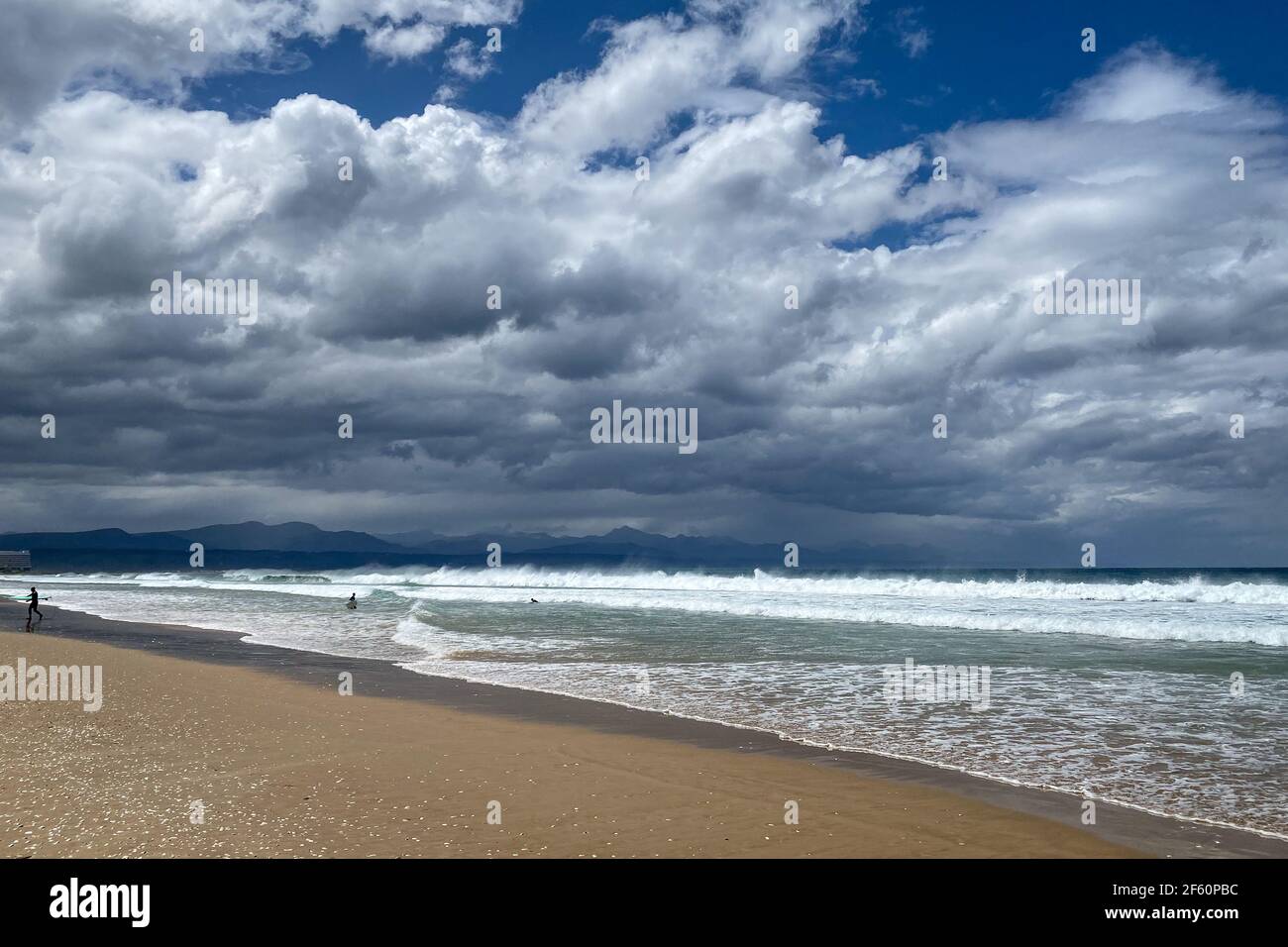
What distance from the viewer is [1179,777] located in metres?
9.72

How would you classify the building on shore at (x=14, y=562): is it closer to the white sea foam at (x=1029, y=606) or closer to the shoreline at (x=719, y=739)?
the white sea foam at (x=1029, y=606)

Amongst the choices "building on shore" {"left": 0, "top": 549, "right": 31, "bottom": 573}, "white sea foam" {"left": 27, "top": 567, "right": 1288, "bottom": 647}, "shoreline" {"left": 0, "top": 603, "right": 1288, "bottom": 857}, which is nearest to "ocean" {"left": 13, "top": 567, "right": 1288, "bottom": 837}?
"white sea foam" {"left": 27, "top": 567, "right": 1288, "bottom": 647}

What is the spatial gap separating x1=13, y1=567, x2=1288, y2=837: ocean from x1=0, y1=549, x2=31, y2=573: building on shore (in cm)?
10063

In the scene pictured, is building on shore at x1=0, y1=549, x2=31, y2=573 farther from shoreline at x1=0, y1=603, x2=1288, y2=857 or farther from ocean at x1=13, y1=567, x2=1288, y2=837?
shoreline at x1=0, y1=603, x2=1288, y2=857

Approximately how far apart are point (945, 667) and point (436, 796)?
1443cm

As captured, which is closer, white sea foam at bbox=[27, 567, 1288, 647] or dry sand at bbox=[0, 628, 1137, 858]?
dry sand at bbox=[0, 628, 1137, 858]

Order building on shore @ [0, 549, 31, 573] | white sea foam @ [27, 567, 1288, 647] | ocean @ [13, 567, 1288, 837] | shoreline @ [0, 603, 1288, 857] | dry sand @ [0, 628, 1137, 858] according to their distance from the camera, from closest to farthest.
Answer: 1. dry sand @ [0, 628, 1137, 858]
2. shoreline @ [0, 603, 1288, 857]
3. ocean @ [13, 567, 1288, 837]
4. white sea foam @ [27, 567, 1288, 647]
5. building on shore @ [0, 549, 31, 573]

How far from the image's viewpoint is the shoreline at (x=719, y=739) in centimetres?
770

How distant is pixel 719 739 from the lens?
12023mm

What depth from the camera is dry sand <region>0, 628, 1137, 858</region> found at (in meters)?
7.06

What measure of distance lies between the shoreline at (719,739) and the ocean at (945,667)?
0.47m

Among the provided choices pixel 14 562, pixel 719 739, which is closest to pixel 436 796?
pixel 719 739
